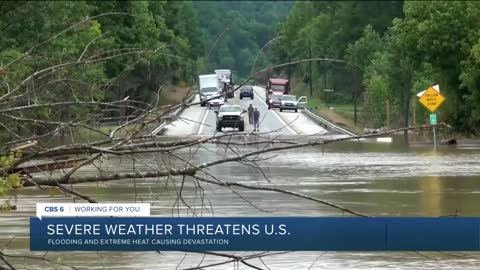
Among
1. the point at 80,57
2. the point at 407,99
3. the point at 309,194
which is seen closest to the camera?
the point at 80,57

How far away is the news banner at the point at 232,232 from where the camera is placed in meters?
8.21

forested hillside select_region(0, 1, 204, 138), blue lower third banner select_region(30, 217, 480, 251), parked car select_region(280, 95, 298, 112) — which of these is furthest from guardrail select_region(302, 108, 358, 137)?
blue lower third banner select_region(30, 217, 480, 251)

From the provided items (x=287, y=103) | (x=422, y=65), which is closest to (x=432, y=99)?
(x=422, y=65)

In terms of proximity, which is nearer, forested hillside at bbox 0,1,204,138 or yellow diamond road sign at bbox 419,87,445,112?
forested hillside at bbox 0,1,204,138

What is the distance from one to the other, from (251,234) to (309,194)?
38.8ft

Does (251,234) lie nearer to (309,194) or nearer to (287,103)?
(309,194)

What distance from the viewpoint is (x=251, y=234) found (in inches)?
325

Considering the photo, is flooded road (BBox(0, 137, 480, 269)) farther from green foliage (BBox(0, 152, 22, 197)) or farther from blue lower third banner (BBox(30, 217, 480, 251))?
green foliage (BBox(0, 152, 22, 197))

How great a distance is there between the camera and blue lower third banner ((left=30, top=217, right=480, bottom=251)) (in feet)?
26.9

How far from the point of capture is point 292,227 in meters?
8.33

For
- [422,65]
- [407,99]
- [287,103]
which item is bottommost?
[287,103]

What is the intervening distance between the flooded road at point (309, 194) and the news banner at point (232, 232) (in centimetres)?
28

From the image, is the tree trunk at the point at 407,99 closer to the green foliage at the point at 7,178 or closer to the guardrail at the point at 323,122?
the guardrail at the point at 323,122

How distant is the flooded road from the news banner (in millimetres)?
276
